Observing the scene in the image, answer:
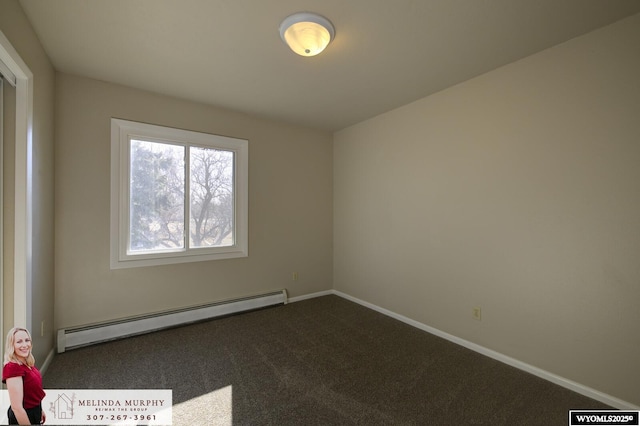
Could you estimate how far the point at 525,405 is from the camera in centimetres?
188

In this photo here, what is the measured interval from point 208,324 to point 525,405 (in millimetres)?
3007

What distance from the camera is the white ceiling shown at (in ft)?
5.74

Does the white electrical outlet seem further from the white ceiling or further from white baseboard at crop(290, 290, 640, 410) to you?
the white ceiling

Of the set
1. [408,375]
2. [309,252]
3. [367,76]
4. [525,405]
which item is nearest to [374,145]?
[367,76]

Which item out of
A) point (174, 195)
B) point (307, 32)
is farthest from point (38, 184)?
point (307, 32)

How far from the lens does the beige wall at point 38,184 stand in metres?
1.77

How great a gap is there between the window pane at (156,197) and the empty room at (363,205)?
2 cm

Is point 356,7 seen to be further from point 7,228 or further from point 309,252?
point 309,252

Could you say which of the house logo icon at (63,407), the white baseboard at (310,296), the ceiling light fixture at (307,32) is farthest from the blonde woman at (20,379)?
the white baseboard at (310,296)

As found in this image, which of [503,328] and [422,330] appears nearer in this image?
[503,328]

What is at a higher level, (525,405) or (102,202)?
(102,202)

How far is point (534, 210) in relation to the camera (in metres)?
2.24

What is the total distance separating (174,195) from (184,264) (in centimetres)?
82

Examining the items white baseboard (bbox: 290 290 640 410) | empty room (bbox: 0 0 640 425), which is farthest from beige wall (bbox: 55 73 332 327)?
white baseboard (bbox: 290 290 640 410)
